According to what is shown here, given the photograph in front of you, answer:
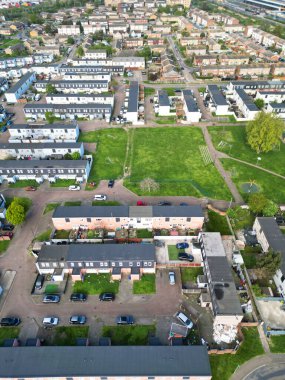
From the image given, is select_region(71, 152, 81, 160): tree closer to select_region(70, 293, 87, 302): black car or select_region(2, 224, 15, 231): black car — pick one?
select_region(2, 224, 15, 231): black car

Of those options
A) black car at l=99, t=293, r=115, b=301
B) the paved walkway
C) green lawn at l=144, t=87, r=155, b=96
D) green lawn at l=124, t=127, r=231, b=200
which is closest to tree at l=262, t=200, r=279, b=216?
green lawn at l=124, t=127, r=231, b=200

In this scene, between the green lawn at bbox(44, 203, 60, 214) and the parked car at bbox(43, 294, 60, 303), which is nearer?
the parked car at bbox(43, 294, 60, 303)

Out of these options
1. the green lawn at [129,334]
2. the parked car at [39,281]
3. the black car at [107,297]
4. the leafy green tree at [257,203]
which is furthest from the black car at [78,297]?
the leafy green tree at [257,203]

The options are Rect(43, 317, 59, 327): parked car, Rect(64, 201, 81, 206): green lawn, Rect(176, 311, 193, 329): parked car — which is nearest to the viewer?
Rect(176, 311, 193, 329): parked car

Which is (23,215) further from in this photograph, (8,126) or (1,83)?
(1,83)

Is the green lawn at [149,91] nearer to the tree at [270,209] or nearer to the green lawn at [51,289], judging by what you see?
the tree at [270,209]

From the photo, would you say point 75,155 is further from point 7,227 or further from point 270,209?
point 270,209
